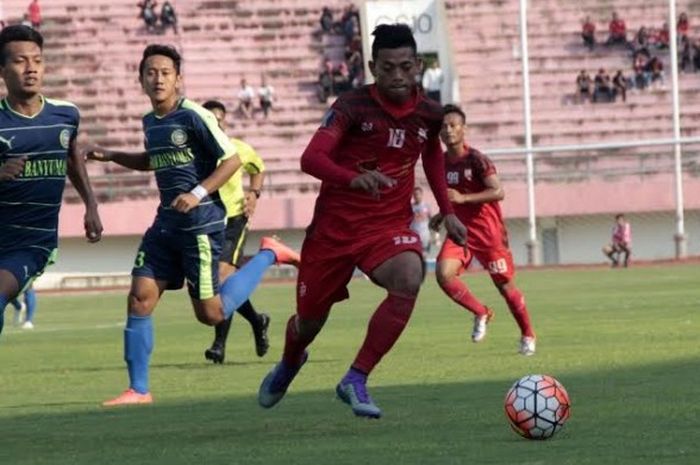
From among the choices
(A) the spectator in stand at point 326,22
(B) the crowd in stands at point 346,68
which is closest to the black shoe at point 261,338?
(B) the crowd in stands at point 346,68

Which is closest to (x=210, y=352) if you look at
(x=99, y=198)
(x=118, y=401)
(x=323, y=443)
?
(x=118, y=401)

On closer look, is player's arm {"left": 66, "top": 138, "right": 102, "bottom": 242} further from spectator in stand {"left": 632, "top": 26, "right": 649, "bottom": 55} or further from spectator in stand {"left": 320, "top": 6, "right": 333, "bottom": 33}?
spectator in stand {"left": 320, "top": 6, "right": 333, "bottom": 33}

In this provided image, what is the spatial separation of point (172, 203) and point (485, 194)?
4978mm

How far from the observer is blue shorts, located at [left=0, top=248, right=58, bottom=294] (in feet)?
35.0

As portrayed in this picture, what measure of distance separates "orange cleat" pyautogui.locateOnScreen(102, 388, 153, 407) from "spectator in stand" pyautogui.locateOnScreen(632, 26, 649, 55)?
4206 centimetres

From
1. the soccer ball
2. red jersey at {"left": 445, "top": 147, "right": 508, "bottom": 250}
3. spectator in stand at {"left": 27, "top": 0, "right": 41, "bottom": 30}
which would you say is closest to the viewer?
the soccer ball

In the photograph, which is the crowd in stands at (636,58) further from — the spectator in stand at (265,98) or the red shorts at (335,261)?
the red shorts at (335,261)

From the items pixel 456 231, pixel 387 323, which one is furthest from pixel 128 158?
pixel 387 323

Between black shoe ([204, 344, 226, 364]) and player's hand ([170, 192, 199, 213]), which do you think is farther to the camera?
black shoe ([204, 344, 226, 364])

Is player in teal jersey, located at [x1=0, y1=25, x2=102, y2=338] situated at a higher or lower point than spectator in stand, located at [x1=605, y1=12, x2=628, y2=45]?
higher

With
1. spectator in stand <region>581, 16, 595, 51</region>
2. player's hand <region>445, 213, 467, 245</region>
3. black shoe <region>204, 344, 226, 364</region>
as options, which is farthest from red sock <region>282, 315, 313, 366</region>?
spectator in stand <region>581, 16, 595, 51</region>

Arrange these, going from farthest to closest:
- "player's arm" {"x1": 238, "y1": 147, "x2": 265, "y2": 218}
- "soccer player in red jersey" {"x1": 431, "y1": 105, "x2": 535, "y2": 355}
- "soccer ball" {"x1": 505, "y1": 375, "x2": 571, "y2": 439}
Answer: "player's arm" {"x1": 238, "y1": 147, "x2": 265, "y2": 218}
"soccer player in red jersey" {"x1": 431, "y1": 105, "x2": 535, "y2": 355}
"soccer ball" {"x1": 505, "y1": 375, "x2": 571, "y2": 439}

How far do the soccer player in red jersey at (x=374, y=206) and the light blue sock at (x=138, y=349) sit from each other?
6.93 ft

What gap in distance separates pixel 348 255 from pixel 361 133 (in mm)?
692
